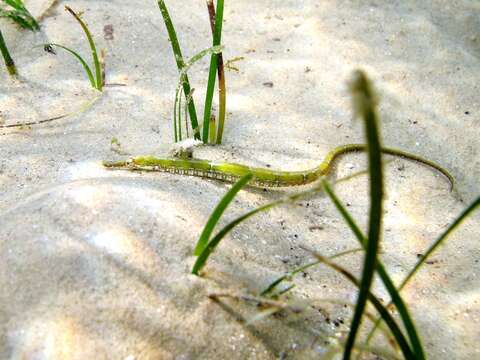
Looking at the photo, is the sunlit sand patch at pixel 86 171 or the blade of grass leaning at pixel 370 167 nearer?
the blade of grass leaning at pixel 370 167

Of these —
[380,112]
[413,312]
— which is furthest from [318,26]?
[413,312]

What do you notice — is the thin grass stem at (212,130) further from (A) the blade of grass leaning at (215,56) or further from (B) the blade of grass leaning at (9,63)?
(B) the blade of grass leaning at (9,63)

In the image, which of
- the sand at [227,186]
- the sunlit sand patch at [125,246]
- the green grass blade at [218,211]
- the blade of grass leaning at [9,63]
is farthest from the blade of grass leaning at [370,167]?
the blade of grass leaning at [9,63]

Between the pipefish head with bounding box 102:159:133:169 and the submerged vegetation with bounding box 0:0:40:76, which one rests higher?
the submerged vegetation with bounding box 0:0:40:76

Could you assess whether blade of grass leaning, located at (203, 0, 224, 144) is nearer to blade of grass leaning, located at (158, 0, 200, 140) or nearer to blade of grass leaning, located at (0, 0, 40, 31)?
blade of grass leaning, located at (158, 0, 200, 140)

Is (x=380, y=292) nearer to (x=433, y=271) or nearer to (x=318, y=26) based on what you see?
(x=433, y=271)

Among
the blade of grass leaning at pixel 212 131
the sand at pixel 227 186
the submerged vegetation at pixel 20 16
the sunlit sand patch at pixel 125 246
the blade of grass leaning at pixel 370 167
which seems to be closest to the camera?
the blade of grass leaning at pixel 370 167

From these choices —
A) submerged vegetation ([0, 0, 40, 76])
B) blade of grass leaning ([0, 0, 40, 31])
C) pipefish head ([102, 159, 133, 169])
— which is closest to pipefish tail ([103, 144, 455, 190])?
pipefish head ([102, 159, 133, 169])
